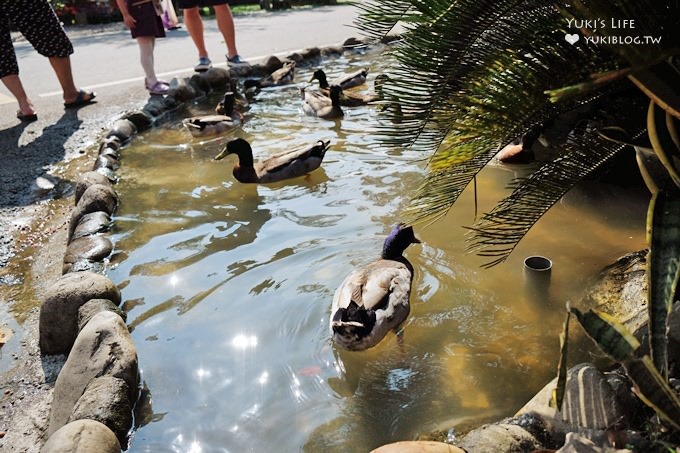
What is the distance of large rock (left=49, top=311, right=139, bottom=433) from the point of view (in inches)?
126

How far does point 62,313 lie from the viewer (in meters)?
3.79

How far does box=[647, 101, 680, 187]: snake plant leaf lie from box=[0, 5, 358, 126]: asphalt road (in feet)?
18.4

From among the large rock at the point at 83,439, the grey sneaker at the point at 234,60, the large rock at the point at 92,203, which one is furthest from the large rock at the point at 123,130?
the large rock at the point at 83,439

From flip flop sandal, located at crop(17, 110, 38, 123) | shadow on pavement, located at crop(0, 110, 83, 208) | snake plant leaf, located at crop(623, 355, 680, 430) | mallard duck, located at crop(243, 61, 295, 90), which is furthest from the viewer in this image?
mallard duck, located at crop(243, 61, 295, 90)

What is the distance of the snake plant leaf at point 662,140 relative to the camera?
2.05 m

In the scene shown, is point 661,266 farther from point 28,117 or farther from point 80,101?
point 80,101

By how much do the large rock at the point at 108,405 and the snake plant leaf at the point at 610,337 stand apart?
7.48 ft

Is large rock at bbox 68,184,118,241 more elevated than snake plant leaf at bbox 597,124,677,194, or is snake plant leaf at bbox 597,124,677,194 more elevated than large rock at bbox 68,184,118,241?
snake plant leaf at bbox 597,124,677,194

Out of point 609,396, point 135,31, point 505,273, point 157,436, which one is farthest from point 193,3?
point 609,396

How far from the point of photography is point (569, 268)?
14.1ft

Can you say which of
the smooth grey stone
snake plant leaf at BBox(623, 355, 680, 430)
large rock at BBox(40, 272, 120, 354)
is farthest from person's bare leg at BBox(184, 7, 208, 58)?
snake plant leaf at BBox(623, 355, 680, 430)

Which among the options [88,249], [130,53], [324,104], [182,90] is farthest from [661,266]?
[130,53]

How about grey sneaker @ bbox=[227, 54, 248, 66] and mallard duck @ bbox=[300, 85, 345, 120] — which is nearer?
mallard duck @ bbox=[300, 85, 345, 120]

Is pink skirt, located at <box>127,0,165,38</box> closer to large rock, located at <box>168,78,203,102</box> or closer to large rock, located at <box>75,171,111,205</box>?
large rock, located at <box>168,78,203,102</box>
